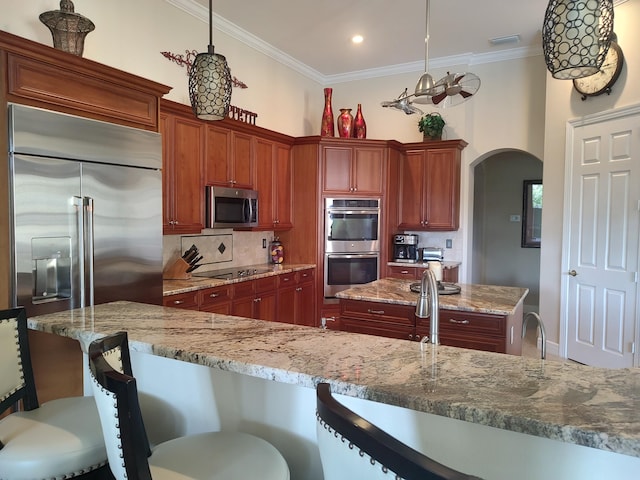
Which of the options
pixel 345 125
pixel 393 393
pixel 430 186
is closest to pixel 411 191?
pixel 430 186

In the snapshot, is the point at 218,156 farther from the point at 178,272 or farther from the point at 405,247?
the point at 405,247

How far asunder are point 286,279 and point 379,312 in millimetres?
1909

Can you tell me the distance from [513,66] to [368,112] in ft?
6.06

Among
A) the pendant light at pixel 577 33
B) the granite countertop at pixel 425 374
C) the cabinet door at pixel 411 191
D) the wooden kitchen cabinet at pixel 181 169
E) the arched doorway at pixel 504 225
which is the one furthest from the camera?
the arched doorway at pixel 504 225

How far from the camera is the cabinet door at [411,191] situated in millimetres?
5672

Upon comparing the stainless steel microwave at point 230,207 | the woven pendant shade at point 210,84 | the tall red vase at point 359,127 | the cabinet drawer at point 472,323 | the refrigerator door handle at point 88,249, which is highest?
the tall red vase at point 359,127

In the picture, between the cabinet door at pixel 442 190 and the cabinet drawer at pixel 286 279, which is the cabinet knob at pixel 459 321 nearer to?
the cabinet drawer at pixel 286 279

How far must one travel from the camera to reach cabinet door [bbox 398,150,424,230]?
18.6 feet

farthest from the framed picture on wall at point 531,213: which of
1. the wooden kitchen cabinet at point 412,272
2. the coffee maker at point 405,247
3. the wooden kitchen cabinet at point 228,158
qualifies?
the wooden kitchen cabinet at point 228,158

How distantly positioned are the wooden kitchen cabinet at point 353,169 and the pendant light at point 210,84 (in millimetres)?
3264

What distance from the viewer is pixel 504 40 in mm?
4961

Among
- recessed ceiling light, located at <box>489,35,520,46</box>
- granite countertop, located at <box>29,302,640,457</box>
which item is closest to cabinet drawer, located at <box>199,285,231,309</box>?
granite countertop, located at <box>29,302,640,457</box>

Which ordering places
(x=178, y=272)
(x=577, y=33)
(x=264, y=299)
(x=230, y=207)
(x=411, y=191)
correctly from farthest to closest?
(x=411, y=191)
(x=264, y=299)
(x=230, y=207)
(x=178, y=272)
(x=577, y=33)

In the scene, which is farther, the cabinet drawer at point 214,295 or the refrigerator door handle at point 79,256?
the cabinet drawer at point 214,295
